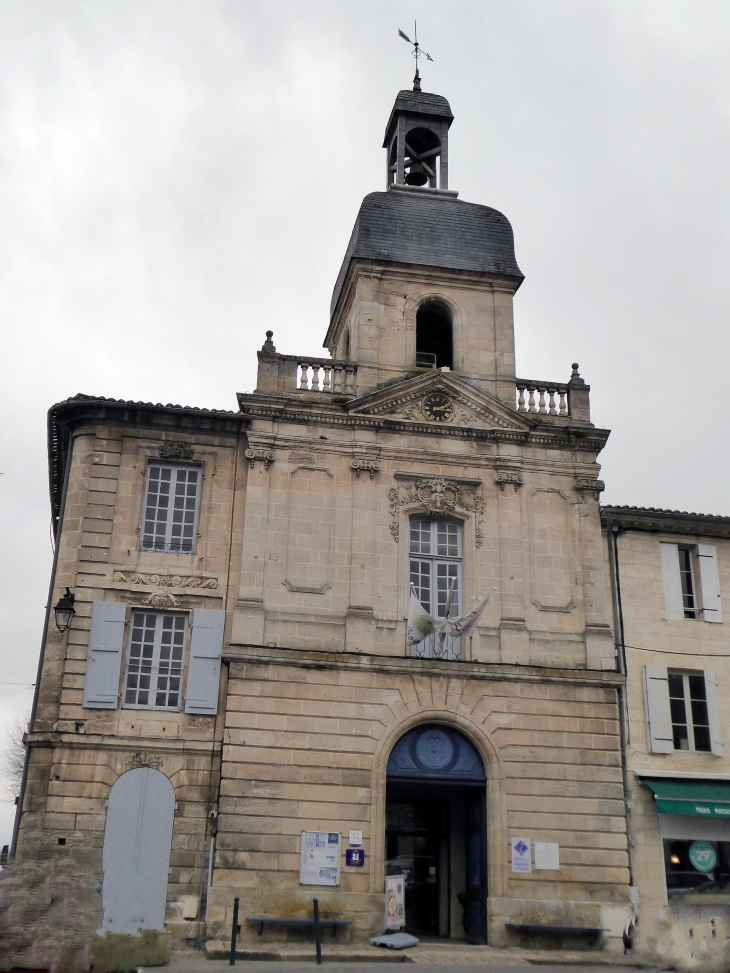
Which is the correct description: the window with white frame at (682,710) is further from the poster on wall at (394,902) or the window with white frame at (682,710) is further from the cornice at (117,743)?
the cornice at (117,743)

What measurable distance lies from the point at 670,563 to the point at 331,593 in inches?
261

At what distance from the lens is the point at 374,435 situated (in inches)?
756

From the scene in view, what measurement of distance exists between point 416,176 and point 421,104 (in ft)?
5.18

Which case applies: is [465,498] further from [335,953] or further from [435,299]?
[335,953]

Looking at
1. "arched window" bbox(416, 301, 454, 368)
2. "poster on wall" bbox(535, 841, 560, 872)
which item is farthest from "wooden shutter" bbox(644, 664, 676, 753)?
"arched window" bbox(416, 301, 454, 368)

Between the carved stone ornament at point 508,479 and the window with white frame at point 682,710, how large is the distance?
402cm

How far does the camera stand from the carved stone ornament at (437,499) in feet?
61.8

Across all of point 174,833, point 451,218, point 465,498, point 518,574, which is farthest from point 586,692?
point 451,218

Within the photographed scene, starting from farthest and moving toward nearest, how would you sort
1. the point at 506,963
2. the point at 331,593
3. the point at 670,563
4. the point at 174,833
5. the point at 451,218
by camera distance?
the point at 451,218, the point at 670,563, the point at 331,593, the point at 174,833, the point at 506,963

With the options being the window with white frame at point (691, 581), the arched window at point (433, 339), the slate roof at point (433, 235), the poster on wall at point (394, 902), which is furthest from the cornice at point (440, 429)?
the poster on wall at point (394, 902)

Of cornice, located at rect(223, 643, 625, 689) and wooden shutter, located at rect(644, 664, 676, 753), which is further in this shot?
wooden shutter, located at rect(644, 664, 676, 753)

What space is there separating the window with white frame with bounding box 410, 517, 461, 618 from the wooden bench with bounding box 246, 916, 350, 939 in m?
5.28

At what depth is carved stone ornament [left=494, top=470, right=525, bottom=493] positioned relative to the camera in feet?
63.2

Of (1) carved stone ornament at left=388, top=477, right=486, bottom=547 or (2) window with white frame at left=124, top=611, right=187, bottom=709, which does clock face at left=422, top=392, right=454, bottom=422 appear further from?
(2) window with white frame at left=124, top=611, right=187, bottom=709
